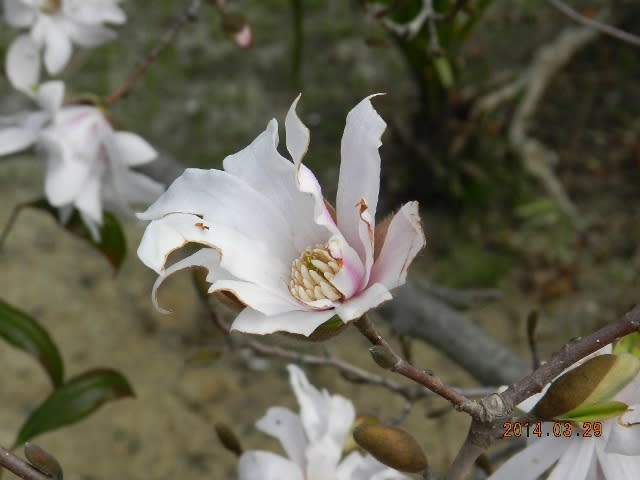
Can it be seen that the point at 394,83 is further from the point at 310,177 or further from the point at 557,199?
the point at 310,177

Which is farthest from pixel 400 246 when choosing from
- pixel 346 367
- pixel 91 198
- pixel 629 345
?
pixel 91 198

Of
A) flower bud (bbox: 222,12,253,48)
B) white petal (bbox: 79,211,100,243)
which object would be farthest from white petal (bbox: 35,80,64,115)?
flower bud (bbox: 222,12,253,48)

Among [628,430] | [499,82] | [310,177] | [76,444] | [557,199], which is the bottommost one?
[76,444]

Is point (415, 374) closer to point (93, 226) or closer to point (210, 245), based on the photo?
point (210, 245)

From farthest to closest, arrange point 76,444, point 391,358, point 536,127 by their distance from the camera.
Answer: point 536,127 < point 76,444 < point 391,358

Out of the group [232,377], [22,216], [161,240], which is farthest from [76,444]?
[161,240]

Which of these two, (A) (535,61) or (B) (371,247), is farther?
(A) (535,61)

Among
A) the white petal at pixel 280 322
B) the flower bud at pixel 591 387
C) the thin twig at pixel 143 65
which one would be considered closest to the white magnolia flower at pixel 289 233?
the white petal at pixel 280 322

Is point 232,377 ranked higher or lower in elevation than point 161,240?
lower
